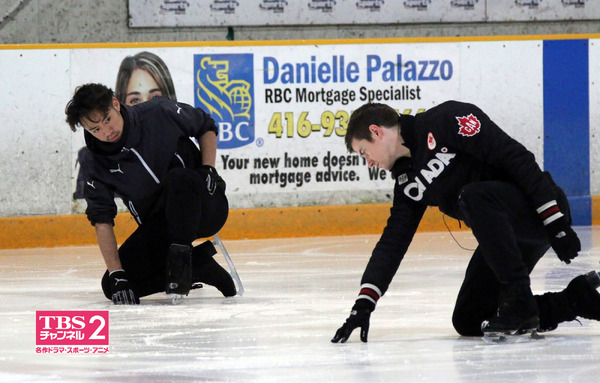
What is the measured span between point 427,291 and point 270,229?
2555 mm

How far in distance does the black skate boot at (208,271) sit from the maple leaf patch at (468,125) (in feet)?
5.07

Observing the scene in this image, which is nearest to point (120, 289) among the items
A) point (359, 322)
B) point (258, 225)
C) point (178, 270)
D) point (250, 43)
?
point (178, 270)

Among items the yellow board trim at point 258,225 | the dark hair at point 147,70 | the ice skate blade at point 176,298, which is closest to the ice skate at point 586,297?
the ice skate blade at point 176,298

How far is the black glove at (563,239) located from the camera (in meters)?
3.00

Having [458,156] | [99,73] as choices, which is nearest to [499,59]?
[99,73]

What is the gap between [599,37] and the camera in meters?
7.34

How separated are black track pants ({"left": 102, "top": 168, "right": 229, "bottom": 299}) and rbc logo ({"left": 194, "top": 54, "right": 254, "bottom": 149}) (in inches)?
Answer: 94.5

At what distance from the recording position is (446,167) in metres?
3.18

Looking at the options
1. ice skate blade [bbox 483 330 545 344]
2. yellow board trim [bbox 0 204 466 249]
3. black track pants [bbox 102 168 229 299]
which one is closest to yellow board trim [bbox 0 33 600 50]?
yellow board trim [bbox 0 204 466 249]

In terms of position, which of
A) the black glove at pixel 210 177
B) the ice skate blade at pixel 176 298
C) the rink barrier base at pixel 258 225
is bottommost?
the rink barrier base at pixel 258 225

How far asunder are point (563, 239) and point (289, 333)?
94 centimetres

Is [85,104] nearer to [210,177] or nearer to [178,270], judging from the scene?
[210,177]

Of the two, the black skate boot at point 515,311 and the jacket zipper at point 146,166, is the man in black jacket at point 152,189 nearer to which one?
the jacket zipper at point 146,166

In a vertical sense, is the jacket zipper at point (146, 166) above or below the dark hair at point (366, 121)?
below
